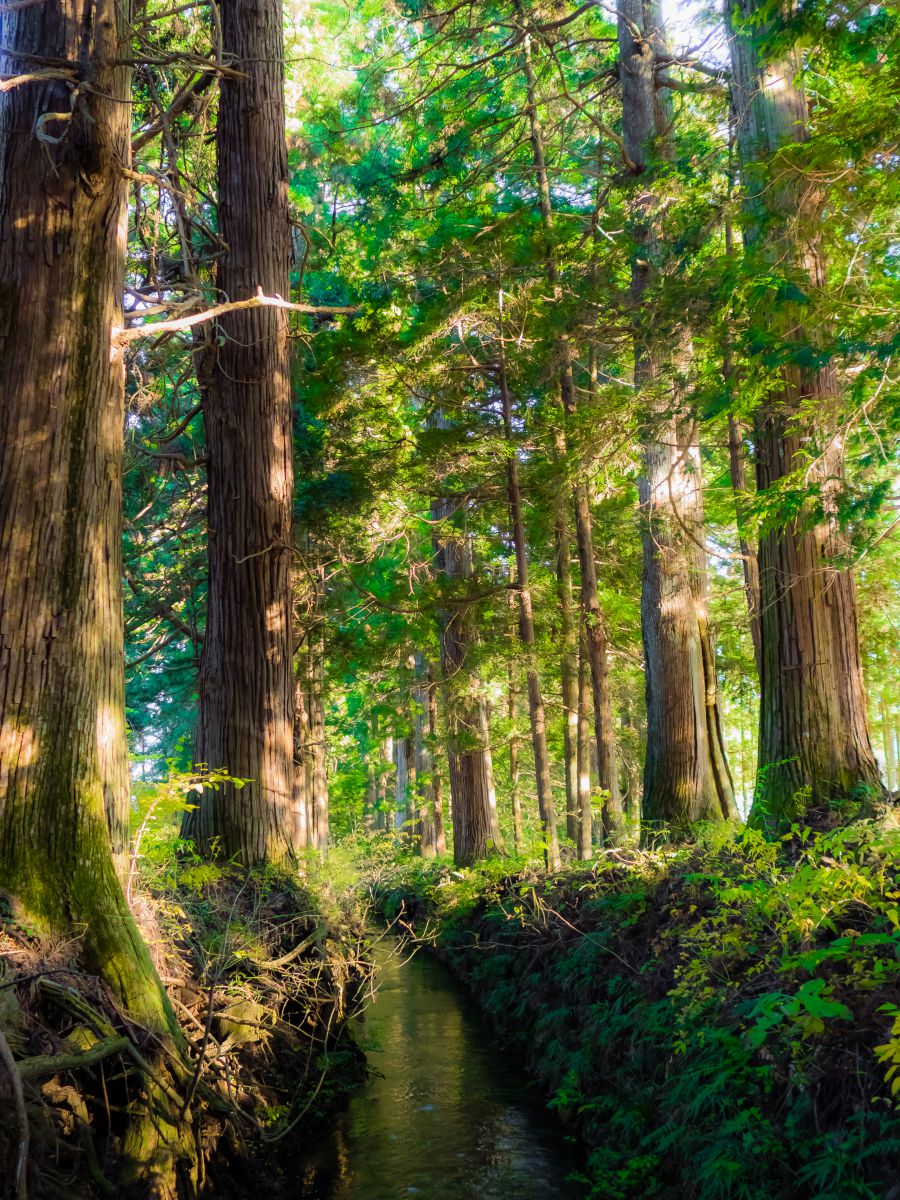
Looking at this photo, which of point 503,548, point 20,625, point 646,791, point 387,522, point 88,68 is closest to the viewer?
point 20,625

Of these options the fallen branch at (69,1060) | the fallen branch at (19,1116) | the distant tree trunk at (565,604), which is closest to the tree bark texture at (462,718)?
the distant tree trunk at (565,604)

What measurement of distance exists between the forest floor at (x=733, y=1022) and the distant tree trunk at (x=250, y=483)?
1.92m

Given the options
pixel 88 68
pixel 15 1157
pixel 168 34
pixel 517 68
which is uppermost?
pixel 517 68

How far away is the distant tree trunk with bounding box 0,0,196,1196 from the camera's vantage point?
4.21 meters

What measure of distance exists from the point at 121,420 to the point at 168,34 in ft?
14.7

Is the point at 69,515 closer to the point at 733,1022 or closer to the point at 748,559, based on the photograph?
the point at 733,1022

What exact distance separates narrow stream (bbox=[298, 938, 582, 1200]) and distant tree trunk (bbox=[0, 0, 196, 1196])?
1.97m

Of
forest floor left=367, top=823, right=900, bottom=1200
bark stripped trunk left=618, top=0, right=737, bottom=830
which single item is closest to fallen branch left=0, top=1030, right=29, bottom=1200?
forest floor left=367, top=823, right=900, bottom=1200

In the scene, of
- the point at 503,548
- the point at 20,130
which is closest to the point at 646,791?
the point at 503,548

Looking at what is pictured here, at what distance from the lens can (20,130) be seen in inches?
191

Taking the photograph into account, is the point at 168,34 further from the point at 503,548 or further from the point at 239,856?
the point at 503,548

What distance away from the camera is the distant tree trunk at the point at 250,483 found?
7820 mm

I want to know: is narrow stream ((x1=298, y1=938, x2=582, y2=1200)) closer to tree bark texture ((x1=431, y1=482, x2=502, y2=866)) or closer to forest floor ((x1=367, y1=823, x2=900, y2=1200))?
forest floor ((x1=367, y1=823, x2=900, y2=1200))

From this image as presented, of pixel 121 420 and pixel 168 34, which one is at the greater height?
pixel 168 34
